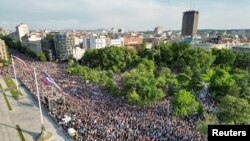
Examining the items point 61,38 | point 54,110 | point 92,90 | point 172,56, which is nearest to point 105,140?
point 54,110

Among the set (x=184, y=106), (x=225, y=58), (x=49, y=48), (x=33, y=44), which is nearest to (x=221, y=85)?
(x=184, y=106)

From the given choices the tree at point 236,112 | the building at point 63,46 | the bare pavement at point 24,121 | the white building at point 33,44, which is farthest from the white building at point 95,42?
the tree at point 236,112

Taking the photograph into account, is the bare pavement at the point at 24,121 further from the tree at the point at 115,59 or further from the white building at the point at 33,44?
the white building at the point at 33,44

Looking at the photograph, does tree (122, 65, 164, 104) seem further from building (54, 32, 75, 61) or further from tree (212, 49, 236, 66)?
building (54, 32, 75, 61)

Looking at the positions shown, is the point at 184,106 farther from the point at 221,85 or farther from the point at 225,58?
the point at 225,58

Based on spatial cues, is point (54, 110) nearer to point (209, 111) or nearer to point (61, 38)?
point (209, 111)

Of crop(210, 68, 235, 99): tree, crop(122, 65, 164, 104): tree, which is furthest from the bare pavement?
crop(210, 68, 235, 99): tree
